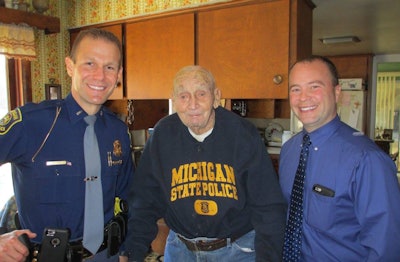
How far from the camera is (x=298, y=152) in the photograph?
1.34 meters

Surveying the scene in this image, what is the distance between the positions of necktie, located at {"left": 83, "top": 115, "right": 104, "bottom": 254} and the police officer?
0.06 ft

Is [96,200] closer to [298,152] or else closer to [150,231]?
[150,231]

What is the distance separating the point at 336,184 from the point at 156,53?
175 centimetres

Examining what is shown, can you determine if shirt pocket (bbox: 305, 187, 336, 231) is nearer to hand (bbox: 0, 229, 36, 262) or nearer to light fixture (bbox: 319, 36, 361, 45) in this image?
hand (bbox: 0, 229, 36, 262)

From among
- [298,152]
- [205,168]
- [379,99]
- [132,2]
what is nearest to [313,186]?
[298,152]

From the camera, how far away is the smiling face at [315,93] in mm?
1240

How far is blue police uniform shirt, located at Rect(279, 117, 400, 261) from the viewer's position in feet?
3.37

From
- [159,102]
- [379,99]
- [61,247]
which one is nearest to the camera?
[61,247]

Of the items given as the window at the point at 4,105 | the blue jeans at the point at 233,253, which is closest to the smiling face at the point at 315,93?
the blue jeans at the point at 233,253

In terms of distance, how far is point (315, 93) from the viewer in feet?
4.07

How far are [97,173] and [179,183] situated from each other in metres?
0.31

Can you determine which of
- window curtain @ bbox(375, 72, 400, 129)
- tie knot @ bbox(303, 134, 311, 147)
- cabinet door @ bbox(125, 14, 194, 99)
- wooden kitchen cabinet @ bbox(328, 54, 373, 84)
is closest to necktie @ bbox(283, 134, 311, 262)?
tie knot @ bbox(303, 134, 311, 147)

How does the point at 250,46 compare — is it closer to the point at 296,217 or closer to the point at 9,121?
the point at 296,217

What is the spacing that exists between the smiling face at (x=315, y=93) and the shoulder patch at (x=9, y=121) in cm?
103
